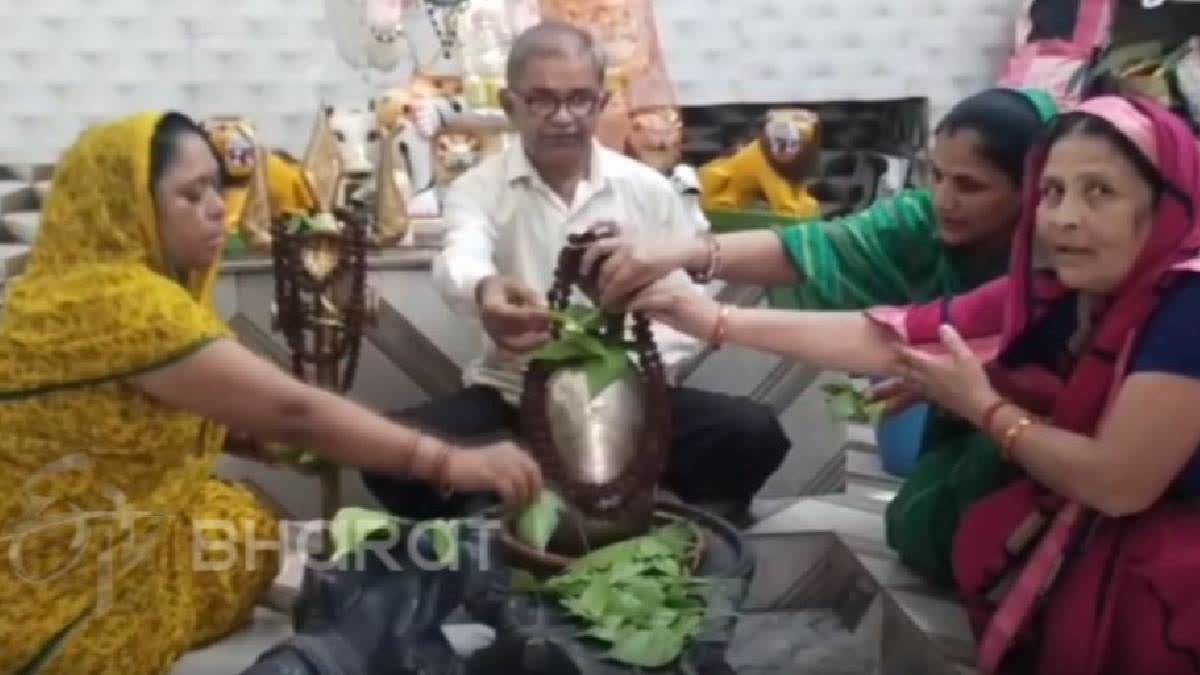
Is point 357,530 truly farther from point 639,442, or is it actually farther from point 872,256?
point 872,256

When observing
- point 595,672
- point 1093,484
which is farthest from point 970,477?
point 595,672

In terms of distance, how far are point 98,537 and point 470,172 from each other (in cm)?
73

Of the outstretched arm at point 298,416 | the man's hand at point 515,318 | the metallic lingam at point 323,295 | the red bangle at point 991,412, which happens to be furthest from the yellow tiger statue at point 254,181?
the red bangle at point 991,412

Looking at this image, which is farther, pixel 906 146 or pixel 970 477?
pixel 906 146

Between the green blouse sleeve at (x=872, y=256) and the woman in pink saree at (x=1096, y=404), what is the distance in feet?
1.00

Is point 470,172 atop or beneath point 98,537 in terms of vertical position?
atop

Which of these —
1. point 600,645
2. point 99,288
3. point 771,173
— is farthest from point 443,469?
point 771,173

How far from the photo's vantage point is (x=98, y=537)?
1.41 metres

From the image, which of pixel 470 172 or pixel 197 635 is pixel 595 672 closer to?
pixel 197 635

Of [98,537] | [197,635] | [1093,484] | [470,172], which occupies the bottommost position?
[197,635]

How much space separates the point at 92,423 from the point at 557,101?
0.69 meters

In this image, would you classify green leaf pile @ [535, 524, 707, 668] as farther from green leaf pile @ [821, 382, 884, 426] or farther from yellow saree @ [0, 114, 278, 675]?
yellow saree @ [0, 114, 278, 675]

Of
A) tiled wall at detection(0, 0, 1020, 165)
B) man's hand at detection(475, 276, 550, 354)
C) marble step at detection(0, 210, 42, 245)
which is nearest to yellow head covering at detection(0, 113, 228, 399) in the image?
man's hand at detection(475, 276, 550, 354)

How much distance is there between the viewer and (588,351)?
59.7 inches
